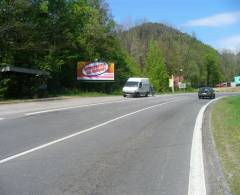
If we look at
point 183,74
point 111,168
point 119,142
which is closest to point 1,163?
point 111,168

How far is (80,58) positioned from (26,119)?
169ft

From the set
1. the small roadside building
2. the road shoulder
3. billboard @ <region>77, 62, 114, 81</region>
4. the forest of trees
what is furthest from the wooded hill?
the road shoulder

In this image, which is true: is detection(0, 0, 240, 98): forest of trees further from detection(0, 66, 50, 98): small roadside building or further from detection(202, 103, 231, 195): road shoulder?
detection(202, 103, 231, 195): road shoulder

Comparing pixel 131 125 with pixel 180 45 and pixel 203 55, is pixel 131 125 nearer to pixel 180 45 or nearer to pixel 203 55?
pixel 180 45

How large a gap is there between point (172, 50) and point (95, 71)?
5886cm

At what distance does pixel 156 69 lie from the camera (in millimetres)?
110562

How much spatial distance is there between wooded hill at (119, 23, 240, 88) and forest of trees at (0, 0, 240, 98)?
24 cm

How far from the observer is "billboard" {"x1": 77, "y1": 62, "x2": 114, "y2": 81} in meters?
71.4

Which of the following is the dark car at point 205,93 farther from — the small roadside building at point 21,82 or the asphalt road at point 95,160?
the asphalt road at point 95,160

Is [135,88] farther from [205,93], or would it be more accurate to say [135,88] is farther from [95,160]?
[95,160]

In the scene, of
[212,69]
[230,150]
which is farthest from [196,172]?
[212,69]

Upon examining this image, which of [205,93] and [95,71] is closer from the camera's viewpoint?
[205,93]

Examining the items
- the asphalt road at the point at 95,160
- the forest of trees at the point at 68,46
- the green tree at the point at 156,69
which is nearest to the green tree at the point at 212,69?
the forest of trees at the point at 68,46

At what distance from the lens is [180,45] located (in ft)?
435
